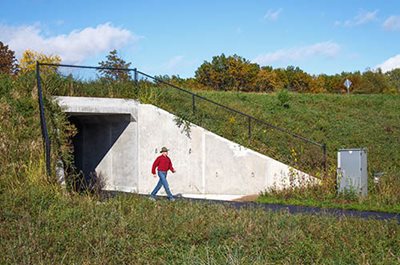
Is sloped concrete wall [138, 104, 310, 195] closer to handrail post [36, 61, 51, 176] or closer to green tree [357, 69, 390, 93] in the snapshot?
handrail post [36, 61, 51, 176]

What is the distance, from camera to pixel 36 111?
14.2m

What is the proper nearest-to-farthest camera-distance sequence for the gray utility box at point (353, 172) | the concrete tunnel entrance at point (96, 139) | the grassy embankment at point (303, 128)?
the gray utility box at point (353, 172), the grassy embankment at point (303, 128), the concrete tunnel entrance at point (96, 139)

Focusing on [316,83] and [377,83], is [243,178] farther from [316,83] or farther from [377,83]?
[377,83]

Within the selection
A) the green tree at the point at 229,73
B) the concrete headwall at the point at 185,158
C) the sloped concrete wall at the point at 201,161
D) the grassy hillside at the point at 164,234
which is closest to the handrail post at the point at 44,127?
the grassy hillside at the point at 164,234

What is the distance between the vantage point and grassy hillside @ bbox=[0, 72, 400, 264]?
6875mm

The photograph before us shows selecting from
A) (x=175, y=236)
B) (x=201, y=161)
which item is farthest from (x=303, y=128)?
(x=175, y=236)

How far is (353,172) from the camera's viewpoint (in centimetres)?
1454

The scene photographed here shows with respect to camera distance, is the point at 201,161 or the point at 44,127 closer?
the point at 44,127

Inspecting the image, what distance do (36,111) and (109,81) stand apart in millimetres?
4280

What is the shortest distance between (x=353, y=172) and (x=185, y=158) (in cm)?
586

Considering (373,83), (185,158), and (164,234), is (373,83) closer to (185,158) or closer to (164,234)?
(185,158)

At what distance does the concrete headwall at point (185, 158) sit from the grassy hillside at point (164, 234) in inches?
238

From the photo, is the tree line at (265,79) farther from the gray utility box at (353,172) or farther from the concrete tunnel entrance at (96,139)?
the gray utility box at (353,172)

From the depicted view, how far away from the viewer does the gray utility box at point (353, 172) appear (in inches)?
564
